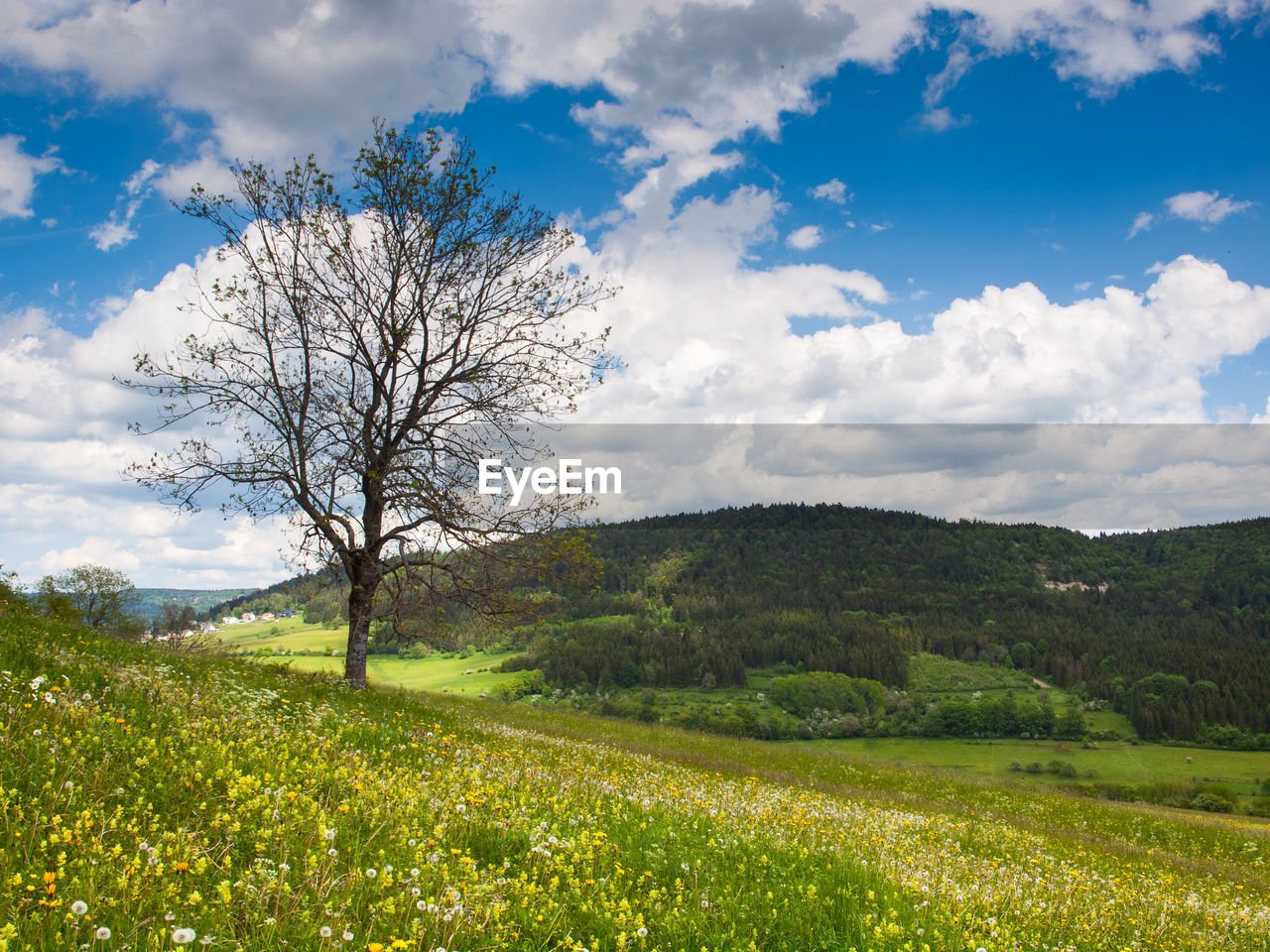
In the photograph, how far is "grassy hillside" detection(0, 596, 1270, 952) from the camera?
12.8ft

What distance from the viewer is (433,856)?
4559 mm

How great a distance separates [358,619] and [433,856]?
16.3 metres

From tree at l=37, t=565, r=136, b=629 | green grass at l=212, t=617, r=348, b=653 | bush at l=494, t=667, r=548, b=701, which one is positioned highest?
tree at l=37, t=565, r=136, b=629

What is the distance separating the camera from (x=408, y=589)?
778 inches

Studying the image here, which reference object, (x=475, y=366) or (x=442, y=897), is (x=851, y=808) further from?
(x=475, y=366)

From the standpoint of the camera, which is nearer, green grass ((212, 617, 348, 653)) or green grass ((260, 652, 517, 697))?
green grass ((260, 652, 517, 697))

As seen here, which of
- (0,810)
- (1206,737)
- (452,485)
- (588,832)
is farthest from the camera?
(1206,737)

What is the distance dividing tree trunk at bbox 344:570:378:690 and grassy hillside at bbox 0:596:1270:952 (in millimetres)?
8156

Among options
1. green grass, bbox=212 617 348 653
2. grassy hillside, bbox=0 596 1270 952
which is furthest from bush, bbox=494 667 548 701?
grassy hillside, bbox=0 596 1270 952

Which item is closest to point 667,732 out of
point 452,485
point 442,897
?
point 452,485

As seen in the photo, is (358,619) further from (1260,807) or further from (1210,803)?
(1260,807)

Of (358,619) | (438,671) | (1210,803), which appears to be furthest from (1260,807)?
(438,671)

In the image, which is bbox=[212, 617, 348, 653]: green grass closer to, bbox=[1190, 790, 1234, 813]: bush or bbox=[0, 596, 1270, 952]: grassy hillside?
bbox=[1190, 790, 1234, 813]: bush

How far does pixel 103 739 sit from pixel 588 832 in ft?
15.1
